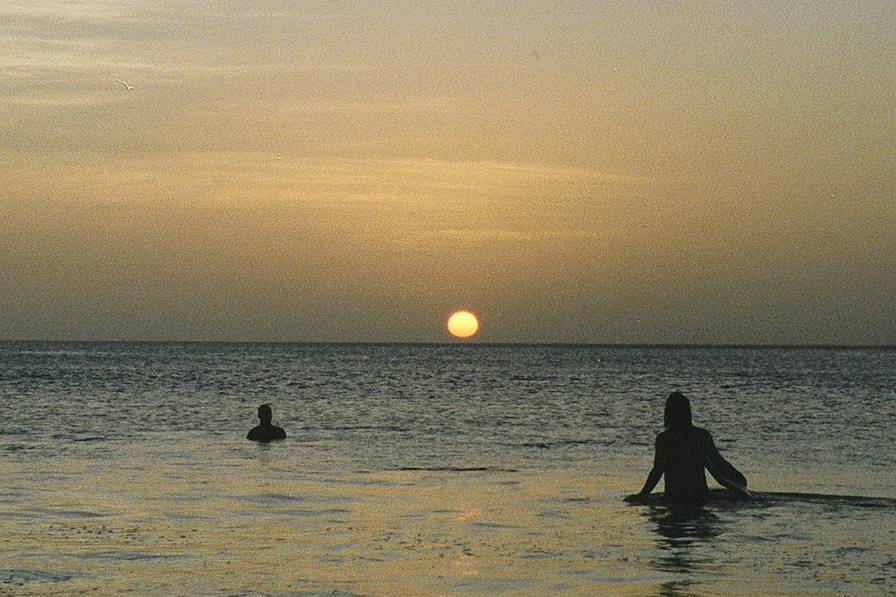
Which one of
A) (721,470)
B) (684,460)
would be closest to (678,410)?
(684,460)

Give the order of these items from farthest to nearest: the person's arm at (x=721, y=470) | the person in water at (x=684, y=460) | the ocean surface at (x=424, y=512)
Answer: the person's arm at (x=721, y=470), the person in water at (x=684, y=460), the ocean surface at (x=424, y=512)

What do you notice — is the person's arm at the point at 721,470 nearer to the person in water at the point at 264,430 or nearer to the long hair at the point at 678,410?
the long hair at the point at 678,410

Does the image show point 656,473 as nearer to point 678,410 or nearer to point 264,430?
point 678,410

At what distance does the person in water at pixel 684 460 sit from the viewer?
19.0 metres

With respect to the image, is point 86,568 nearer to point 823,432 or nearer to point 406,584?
point 406,584

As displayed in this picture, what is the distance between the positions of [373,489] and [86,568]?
904 centimetres

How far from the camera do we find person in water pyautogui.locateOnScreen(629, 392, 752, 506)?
19.0 metres

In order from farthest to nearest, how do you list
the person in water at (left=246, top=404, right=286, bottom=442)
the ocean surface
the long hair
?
the person in water at (left=246, top=404, right=286, bottom=442) → the long hair → the ocean surface

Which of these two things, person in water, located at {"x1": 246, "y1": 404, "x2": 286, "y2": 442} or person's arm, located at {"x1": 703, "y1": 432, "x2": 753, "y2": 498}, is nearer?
person's arm, located at {"x1": 703, "y1": 432, "x2": 753, "y2": 498}

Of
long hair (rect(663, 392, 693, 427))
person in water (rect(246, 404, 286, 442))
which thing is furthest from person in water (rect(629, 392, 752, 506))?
person in water (rect(246, 404, 286, 442))

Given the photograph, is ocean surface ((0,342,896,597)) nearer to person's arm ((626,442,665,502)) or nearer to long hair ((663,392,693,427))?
person's arm ((626,442,665,502))

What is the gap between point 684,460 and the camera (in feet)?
64.0

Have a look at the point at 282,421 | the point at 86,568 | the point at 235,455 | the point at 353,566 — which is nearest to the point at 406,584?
the point at 353,566

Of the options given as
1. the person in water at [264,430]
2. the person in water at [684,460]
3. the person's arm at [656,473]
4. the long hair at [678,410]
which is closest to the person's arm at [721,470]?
the person in water at [684,460]
